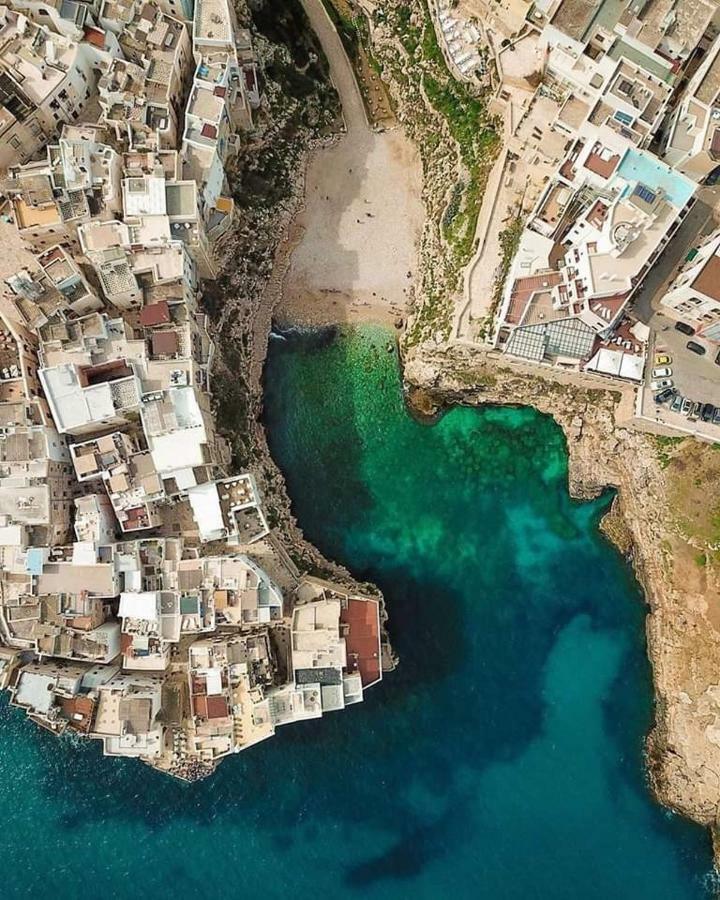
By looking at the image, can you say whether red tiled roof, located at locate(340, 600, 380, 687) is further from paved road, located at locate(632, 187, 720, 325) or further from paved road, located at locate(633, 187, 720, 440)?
paved road, located at locate(632, 187, 720, 325)

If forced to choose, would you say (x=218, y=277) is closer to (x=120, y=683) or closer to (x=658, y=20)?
(x=120, y=683)

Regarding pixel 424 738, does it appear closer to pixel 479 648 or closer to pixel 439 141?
pixel 479 648

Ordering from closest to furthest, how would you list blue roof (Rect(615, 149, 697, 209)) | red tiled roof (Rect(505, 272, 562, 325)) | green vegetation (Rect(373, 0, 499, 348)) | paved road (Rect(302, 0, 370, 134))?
blue roof (Rect(615, 149, 697, 209))
red tiled roof (Rect(505, 272, 562, 325))
green vegetation (Rect(373, 0, 499, 348))
paved road (Rect(302, 0, 370, 134))

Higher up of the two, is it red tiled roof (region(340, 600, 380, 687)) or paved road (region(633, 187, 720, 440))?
paved road (region(633, 187, 720, 440))

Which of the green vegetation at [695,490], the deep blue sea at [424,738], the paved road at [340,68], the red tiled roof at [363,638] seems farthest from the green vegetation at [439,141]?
the red tiled roof at [363,638]

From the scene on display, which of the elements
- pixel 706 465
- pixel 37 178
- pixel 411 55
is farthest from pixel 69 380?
pixel 706 465

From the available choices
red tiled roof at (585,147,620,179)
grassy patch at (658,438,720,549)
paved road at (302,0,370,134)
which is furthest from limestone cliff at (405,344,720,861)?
paved road at (302,0,370,134)

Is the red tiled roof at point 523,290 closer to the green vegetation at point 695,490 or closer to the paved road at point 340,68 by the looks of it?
the green vegetation at point 695,490

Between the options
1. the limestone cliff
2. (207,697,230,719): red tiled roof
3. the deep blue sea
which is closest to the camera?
(207,697,230,719): red tiled roof
